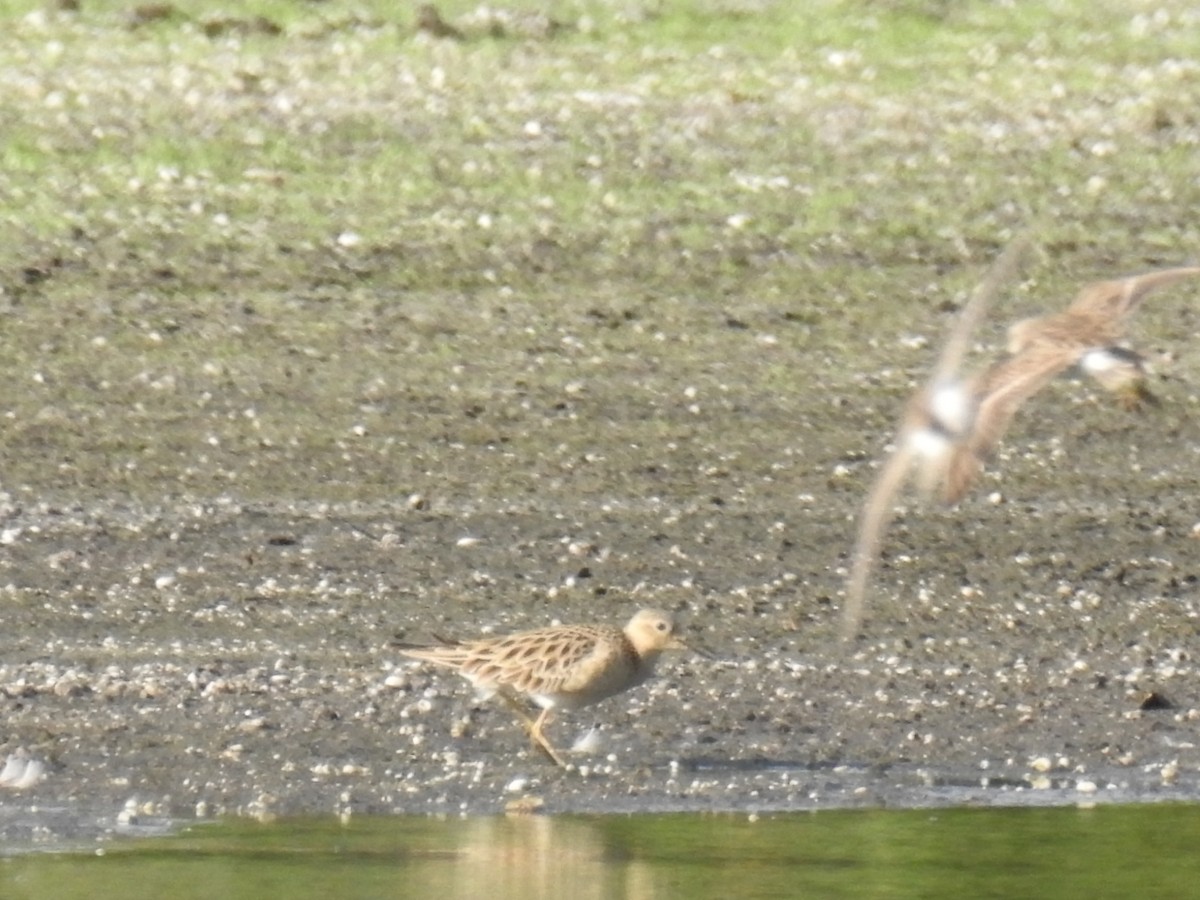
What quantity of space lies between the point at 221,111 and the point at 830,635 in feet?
19.5

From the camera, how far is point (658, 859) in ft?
25.9

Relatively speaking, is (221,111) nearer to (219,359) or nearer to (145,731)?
(219,359)

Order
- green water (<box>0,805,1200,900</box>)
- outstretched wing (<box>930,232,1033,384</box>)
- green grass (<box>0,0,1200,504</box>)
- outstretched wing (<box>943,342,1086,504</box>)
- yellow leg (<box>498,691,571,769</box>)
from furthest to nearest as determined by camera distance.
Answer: green grass (<box>0,0,1200,504</box>) < outstretched wing (<box>930,232,1033,384</box>) < yellow leg (<box>498,691,571,769</box>) < outstretched wing (<box>943,342,1086,504</box>) < green water (<box>0,805,1200,900</box>)

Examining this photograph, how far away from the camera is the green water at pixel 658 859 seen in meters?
7.59

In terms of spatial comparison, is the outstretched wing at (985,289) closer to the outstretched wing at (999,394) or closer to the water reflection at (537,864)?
the outstretched wing at (999,394)

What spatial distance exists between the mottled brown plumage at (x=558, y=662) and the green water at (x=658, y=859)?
745 mm

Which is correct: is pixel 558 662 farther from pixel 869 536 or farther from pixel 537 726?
pixel 869 536

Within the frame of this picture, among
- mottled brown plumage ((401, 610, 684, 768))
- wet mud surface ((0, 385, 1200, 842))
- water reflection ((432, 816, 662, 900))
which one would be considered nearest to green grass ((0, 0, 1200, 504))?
wet mud surface ((0, 385, 1200, 842))

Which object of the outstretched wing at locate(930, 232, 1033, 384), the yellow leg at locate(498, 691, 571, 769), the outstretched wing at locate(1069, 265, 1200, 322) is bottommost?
the yellow leg at locate(498, 691, 571, 769)

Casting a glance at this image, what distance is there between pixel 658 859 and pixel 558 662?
123 cm

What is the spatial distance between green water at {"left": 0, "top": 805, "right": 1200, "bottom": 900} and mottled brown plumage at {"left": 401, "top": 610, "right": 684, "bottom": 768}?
745 mm

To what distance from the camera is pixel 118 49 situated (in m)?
15.7

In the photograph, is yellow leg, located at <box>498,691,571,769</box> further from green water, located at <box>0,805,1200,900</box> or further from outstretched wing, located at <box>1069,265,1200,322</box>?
outstretched wing, located at <box>1069,265,1200,322</box>

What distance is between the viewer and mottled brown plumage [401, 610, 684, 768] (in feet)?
29.4
